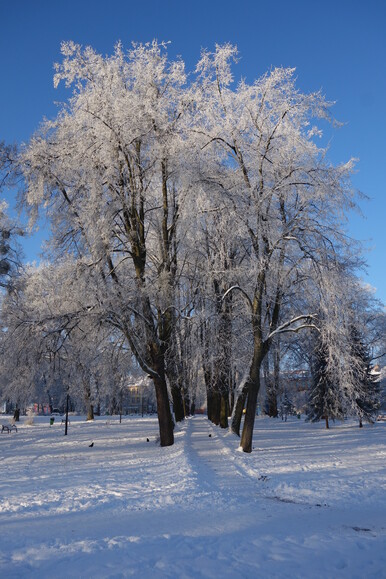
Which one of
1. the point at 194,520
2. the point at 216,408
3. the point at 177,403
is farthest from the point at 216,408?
the point at 194,520

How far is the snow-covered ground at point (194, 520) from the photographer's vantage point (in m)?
5.20

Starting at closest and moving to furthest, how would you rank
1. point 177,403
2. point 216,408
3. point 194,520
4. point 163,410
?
point 194,520
point 163,410
point 177,403
point 216,408

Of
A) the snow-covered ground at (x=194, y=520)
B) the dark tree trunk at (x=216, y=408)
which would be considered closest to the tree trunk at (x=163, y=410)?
the snow-covered ground at (x=194, y=520)

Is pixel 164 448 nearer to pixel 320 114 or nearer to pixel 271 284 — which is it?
pixel 271 284

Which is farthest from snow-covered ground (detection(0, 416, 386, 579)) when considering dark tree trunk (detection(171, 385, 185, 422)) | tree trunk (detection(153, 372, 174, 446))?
dark tree trunk (detection(171, 385, 185, 422))

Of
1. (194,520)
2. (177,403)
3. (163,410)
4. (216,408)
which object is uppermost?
(177,403)

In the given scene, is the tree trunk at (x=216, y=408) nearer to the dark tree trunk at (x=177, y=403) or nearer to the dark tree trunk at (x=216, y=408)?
the dark tree trunk at (x=216, y=408)

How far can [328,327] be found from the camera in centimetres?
1444

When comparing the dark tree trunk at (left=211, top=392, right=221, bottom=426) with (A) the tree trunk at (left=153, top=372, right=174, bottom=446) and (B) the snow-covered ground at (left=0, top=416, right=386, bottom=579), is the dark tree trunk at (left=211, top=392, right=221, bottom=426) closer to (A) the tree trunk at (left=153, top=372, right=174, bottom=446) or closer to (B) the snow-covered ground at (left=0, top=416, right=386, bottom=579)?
(A) the tree trunk at (left=153, top=372, right=174, bottom=446)

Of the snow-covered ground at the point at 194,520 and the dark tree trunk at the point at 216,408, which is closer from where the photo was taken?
the snow-covered ground at the point at 194,520

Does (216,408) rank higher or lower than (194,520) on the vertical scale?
higher

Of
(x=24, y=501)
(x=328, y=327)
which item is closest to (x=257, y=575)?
(x=24, y=501)

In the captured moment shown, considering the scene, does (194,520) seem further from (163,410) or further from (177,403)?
(177,403)

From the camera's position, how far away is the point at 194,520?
708cm
